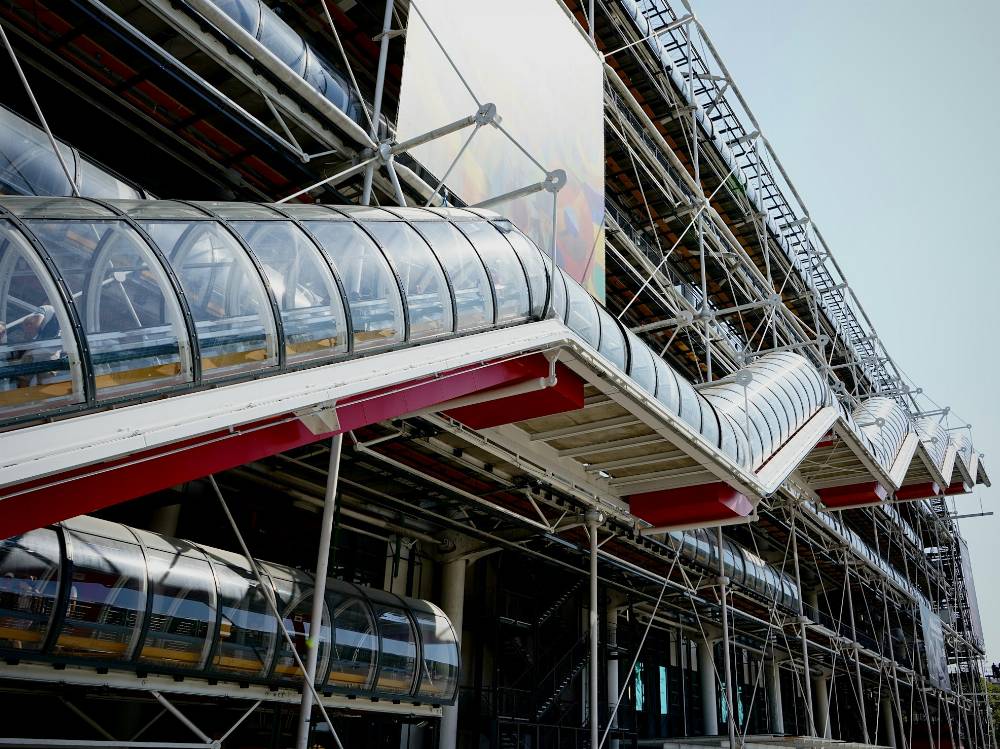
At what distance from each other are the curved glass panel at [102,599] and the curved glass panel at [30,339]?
3.50m

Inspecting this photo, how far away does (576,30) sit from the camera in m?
14.9

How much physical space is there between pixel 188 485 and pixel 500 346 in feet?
19.6

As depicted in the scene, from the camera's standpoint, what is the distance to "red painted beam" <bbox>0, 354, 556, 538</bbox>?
138 inches

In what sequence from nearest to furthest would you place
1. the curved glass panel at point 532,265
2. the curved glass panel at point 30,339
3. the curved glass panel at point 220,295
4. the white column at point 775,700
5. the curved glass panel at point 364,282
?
the curved glass panel at point 30,339
the curved glass panel at point 220,295
the curved glass panel at point 364,282
the curved glass panel at point 532,265
the white column at point 775,700

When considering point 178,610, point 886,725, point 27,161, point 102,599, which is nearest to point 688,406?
point 178,610

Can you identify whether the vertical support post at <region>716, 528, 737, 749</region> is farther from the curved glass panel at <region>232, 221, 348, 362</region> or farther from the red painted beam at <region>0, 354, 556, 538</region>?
the curved glass panel at <region>232, 221, 348, 362</region>

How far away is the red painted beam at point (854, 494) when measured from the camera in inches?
803

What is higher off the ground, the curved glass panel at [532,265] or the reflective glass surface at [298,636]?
the curved glass panel at [532,265]

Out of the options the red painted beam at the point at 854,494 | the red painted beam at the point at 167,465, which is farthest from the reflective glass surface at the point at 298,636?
the red painted beam at the point at 854,494

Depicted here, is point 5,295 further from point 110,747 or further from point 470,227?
point 470,227

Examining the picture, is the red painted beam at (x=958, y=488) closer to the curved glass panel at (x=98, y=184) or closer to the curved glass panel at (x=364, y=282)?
the curved glass panel at (x=364, y=282)

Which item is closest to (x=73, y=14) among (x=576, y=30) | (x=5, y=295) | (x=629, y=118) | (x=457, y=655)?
(x=5, y=295)

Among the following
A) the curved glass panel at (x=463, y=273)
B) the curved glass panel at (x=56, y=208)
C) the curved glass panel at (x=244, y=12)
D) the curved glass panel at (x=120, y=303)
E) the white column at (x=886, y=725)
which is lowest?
the white column at (x=886, y=725)

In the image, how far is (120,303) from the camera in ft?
13.1
